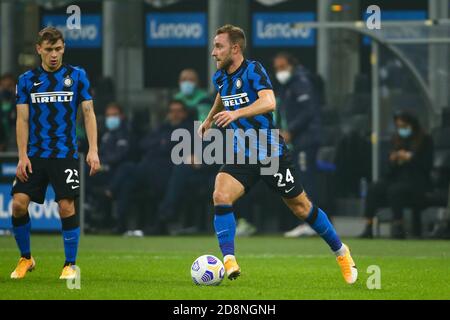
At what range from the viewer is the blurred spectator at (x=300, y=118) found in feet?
54.5

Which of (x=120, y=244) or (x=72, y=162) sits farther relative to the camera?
(x=120, y=244)

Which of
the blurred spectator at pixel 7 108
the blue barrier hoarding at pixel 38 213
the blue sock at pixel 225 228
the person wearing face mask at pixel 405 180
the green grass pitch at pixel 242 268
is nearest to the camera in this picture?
the green grass pitch at pixel 242 268

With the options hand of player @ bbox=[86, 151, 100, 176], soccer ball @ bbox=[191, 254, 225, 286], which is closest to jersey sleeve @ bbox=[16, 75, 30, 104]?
hand of player @ bbox=[86, 151, 100, 176]

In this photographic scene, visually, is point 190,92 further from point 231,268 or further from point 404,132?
point 231,268

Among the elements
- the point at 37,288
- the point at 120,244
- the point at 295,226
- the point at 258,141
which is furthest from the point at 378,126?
the point at 37,288

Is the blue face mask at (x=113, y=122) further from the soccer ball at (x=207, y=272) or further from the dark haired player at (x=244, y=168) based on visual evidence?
the soccer ball at (x=207, y=272)

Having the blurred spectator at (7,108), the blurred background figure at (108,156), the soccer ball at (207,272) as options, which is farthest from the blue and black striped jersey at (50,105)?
the blurred spectator at (7,108)

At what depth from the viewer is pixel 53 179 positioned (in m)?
10.6

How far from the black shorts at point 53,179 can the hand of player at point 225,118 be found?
1483 mm

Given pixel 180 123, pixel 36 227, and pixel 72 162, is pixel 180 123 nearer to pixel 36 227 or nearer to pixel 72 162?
pixel 36 227

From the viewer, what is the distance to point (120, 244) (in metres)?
15.6

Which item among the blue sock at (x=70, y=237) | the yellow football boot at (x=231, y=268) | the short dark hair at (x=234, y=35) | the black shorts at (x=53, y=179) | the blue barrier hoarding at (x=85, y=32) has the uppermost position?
the blue barrier hoarding at (x=85, y=32)

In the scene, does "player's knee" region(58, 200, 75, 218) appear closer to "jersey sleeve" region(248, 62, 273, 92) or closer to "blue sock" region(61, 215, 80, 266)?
"blue sock" region(61, 215, 80, 266)

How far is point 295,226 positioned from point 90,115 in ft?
24.1
